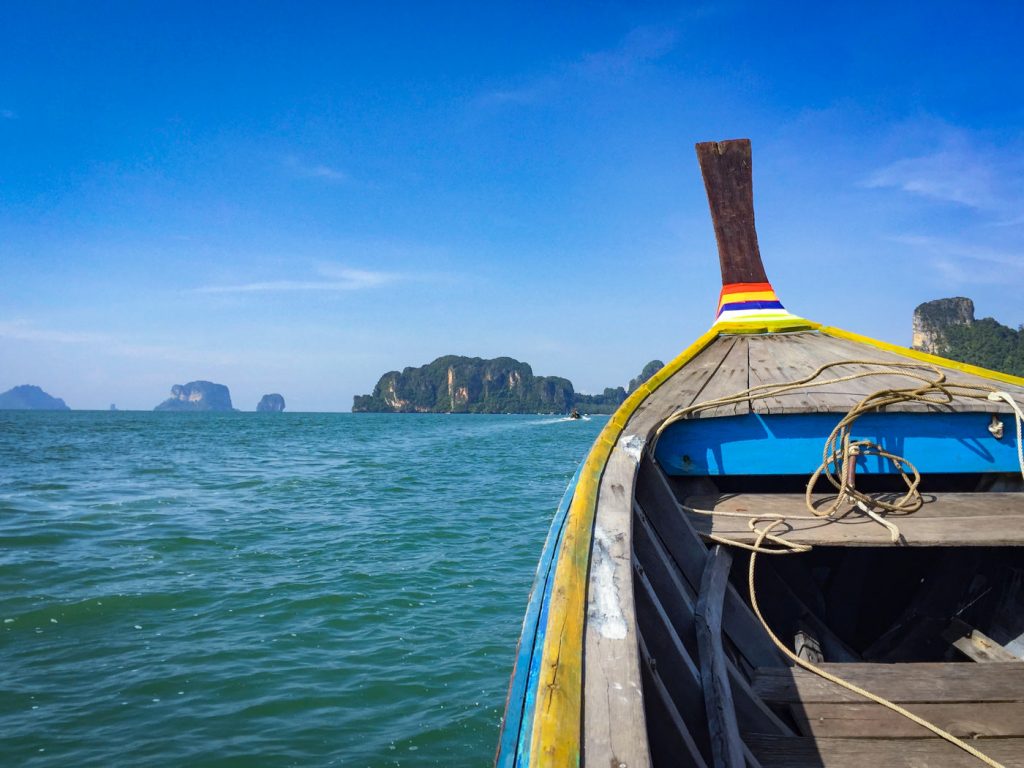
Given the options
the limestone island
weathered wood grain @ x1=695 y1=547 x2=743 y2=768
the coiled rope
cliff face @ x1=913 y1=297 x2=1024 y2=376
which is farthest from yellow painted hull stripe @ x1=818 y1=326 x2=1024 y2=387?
the limestone island

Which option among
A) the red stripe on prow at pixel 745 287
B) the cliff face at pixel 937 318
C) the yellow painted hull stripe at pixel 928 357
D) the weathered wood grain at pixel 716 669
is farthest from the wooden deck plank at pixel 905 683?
the cliff face at pixel 937 318

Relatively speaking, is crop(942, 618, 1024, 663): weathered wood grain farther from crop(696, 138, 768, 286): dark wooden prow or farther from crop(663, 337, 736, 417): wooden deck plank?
crop(696, 138, 768, 286): dark wooden prow

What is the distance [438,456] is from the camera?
23.3 metres

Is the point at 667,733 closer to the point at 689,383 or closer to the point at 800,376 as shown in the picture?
the point at 689,383

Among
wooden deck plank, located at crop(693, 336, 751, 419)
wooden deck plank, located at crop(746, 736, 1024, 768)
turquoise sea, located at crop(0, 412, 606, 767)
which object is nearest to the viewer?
wooden deck plank, located at crop(746, 736, 1024, 768)

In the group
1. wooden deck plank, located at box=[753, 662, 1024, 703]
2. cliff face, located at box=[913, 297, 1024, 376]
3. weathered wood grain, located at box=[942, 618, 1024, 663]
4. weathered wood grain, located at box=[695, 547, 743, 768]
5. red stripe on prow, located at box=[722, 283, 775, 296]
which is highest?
cliff face, located at box=[913, 297, 1024, 376]

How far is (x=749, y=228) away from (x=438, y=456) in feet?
62.5

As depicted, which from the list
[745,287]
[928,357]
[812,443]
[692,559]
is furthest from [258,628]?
[928,357]

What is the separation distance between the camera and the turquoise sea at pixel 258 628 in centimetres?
372

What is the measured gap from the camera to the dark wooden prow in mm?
5230

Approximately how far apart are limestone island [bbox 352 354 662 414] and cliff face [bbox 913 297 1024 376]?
7250 centimetres

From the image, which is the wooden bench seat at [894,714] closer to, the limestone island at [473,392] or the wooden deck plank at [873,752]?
the wooden deck plank at [873,752]

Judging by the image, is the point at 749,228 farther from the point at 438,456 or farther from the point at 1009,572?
the point at 438,456

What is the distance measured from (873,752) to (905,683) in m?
0.45
